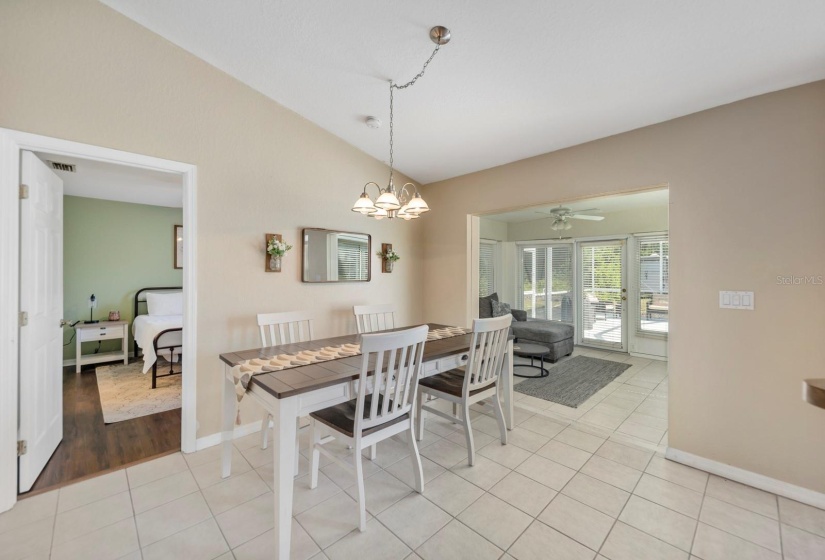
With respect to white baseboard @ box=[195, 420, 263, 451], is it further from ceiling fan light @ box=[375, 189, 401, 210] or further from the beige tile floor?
ceiling fan light @ box=[375, 189, 401, 210]

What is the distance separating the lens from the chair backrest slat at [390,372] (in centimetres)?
173

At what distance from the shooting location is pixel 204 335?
2619 mm

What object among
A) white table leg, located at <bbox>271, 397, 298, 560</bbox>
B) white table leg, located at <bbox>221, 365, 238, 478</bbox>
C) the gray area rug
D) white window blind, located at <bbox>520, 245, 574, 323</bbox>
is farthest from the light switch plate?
white window blind, located at <bbox>520, 245, 574, 323</bbox>

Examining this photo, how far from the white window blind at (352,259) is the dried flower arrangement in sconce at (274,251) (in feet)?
2.00

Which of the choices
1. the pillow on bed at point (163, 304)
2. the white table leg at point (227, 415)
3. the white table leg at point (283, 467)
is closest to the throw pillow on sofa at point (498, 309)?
the white table leg at point (227, 415)

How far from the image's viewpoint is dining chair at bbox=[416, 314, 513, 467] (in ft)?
7.74

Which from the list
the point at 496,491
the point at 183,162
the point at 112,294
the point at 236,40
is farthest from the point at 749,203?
the point at 112,294

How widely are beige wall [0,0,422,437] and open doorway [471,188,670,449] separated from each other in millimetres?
1849

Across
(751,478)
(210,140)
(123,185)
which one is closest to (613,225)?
(751,478)

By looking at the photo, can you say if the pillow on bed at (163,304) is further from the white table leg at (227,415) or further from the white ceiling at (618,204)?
the white ceiling at (618,204)

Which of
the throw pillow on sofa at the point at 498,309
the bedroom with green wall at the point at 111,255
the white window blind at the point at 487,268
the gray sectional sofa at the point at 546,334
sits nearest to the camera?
the bedroom with green wall at the point at 111,255

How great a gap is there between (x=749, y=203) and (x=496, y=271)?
4.68 m

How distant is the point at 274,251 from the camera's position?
291 centimetres

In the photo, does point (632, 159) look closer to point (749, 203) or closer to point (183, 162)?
Result: point (749, 203)
